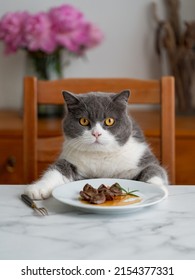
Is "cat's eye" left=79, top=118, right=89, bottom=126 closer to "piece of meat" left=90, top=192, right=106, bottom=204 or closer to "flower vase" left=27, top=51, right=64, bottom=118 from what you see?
"piece of meat" left=90, top=192, right=106, bottom=204

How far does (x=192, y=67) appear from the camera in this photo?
2.10 m

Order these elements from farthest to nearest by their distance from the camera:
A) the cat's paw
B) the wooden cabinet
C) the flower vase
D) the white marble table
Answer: the flower vase → the wooden cabinet → the cat's paw → the white marble table

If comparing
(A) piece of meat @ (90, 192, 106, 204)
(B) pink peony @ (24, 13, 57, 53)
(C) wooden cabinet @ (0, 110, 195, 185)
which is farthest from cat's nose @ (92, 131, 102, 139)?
(B) pink peony @ (24, 13, 57, 53)

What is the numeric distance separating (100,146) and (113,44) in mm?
1274

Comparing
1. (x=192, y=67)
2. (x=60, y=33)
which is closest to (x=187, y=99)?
(x=192, y=67)

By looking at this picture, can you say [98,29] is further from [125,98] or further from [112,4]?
[125,98]

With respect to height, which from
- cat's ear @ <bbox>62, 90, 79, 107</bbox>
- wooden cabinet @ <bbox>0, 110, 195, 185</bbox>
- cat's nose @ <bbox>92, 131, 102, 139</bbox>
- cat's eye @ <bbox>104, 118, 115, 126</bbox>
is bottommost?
wooden cabinet @ <bbox>0, 110, 195, 185</bbox>

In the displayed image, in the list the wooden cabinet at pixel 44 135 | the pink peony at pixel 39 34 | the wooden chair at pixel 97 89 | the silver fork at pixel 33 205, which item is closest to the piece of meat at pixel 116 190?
the silver fork at pixel 33 205

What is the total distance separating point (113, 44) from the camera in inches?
89.7

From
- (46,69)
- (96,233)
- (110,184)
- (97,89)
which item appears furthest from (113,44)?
(96,233)

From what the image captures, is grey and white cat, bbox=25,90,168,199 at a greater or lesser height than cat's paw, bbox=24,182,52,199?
greater

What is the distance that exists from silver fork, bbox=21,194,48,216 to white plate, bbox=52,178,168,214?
0.12ft

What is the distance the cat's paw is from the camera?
98 cm

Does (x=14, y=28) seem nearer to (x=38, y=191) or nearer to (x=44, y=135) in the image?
(x=44, y=135)
